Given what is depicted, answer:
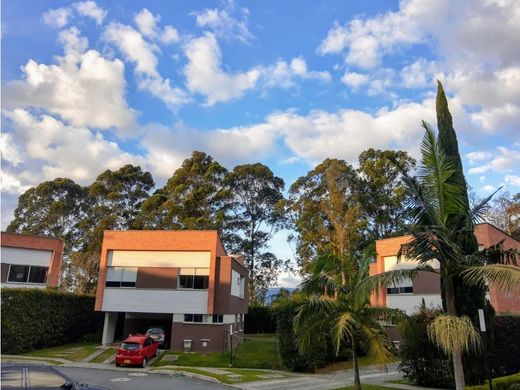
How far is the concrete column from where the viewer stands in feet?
100

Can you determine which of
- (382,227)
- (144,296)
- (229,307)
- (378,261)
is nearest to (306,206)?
(382,227)

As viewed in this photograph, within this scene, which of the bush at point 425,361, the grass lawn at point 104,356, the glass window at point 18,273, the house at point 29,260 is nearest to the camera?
the bush at point 425,361

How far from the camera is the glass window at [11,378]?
28.5 feet

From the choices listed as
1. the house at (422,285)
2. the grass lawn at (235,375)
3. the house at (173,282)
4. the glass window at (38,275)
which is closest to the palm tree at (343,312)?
the grass lawn at (235,375)

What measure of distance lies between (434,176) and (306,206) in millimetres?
36262

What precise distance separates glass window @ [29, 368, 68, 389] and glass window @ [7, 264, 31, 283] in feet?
81.9

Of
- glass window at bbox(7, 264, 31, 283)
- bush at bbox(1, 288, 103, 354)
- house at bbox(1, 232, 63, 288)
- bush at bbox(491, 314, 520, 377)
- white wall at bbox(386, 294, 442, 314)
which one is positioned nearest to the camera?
bush at bbox(491, 314, 520, 377)

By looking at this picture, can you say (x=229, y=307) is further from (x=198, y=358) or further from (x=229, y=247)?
(x=229, y=247)

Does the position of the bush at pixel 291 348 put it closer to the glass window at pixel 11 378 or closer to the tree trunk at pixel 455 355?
the tree trunk at pixel 455 355

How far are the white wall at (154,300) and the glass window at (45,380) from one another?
65.8ft

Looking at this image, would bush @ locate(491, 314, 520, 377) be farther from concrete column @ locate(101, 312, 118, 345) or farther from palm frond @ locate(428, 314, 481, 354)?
concrete column @ locate(101, 312, 118, 345)

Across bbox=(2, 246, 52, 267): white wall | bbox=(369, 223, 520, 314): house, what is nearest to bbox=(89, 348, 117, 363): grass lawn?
bbox=(2, 246, 52, 267): white wall

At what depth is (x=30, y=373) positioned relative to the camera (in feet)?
30.2

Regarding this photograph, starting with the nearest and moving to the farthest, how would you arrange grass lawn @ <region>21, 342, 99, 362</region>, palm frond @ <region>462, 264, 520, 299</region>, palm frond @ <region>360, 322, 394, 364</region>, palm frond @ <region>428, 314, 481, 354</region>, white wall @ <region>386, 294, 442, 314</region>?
1. palm frond @ <region>462, 264, 520, 299</region>
2. palm frond @ <region>428, 314, 481, 354</region>
3. palm frond @ <region>360, 322, 394, 364</region>
4. grass lawn @ <region>21, 342, 99, 362</region>
5. white wall @ <region>386, 294, 442, 314</region>
